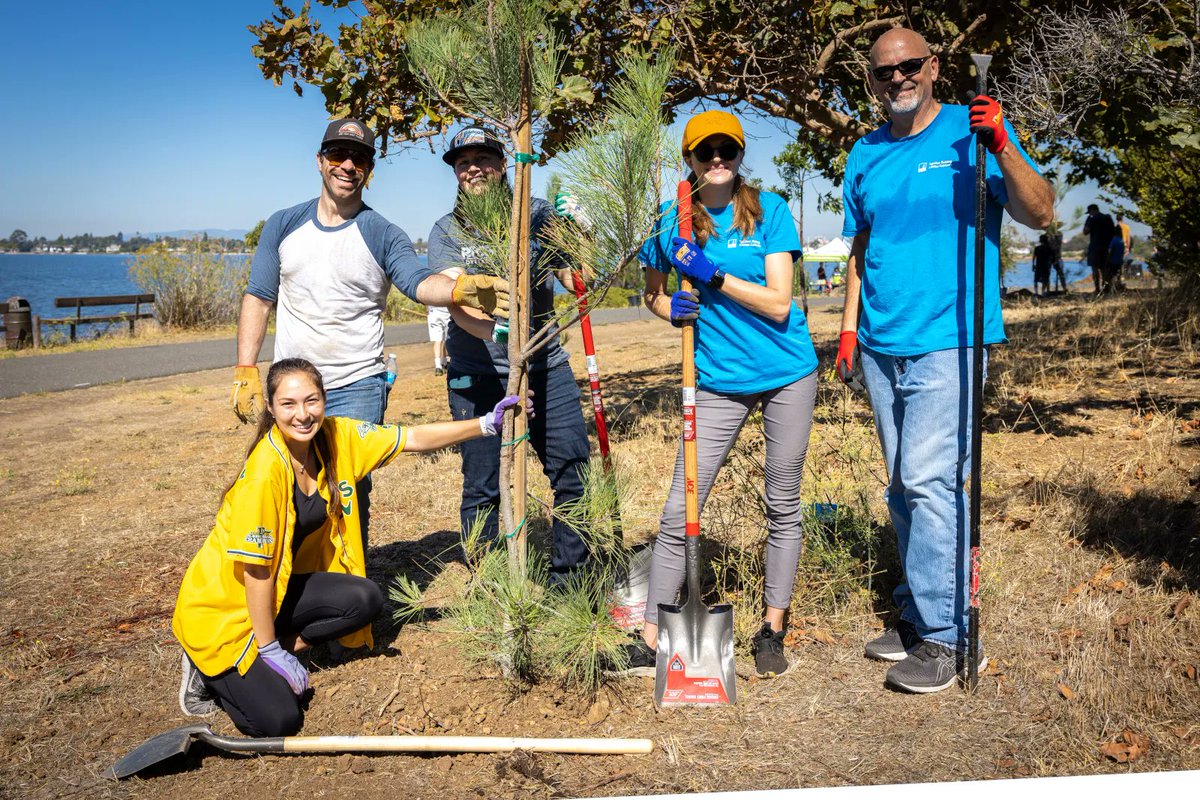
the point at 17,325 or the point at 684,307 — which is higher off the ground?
the point at 684,307

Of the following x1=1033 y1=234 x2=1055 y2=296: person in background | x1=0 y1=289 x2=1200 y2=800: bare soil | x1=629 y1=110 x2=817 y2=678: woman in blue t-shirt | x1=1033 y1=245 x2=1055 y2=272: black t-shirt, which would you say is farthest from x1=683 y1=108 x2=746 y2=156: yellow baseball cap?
x1=1033 y1=245 x2=1055 y2=272: black t-shirt

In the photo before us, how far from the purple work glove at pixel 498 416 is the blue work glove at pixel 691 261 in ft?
2.31

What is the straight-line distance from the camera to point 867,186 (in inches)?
121

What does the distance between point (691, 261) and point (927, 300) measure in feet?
2.49

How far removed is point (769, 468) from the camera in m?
3.26

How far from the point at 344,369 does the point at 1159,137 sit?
4.69 metres

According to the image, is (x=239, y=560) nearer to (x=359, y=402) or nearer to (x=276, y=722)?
(x=276, y=722)

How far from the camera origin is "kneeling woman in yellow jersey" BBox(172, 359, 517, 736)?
3.05 meters

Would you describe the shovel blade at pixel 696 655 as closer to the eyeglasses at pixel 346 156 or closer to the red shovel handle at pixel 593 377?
the red shovel handle at pixel 593 377

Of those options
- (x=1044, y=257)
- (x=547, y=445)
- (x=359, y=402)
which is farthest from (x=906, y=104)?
(x=1044, y=257)

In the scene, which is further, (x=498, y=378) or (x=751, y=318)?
(x=498, y=378)

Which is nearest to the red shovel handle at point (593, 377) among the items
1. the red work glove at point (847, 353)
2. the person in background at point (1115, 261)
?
the red work glove at point (847, 353)

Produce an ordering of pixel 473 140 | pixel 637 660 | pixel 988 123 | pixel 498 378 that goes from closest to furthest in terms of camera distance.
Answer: pixel 988 123
pixel 637 660
pixel 473 140
pixel 498 378

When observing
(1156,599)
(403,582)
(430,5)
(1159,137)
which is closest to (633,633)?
(403,582)
